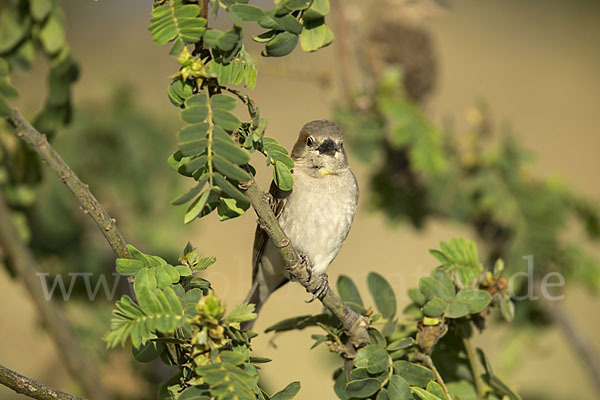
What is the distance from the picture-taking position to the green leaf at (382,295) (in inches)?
84.5

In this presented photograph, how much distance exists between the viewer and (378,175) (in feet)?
13.2

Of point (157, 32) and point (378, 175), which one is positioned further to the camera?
point (378, 175)

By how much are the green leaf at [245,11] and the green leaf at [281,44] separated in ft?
0.28

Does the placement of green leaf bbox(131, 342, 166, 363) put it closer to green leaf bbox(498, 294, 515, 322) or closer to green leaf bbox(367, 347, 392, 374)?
green leaf bbox(367, 347, 392, 374)

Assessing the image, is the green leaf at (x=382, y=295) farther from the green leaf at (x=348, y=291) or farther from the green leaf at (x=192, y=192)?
the green leaf at (x=192, y=192)

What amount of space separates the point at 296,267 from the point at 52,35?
3.98 ft

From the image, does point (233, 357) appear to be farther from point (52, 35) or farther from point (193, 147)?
point (52, 35)

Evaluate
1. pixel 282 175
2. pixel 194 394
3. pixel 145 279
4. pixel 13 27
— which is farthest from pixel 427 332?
pixel 13 27

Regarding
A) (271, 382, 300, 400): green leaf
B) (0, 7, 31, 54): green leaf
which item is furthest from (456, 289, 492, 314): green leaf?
(0, 7, 31, 54): green leaf

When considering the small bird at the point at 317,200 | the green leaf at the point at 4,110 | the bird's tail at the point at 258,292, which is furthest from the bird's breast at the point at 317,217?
the green leaf at the point at 4,110

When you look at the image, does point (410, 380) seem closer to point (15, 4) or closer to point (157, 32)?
point (157, 32)

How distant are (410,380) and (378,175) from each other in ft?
7.53

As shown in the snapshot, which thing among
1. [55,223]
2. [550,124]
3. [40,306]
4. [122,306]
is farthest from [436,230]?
[122,306]

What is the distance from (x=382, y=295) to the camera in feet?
7.12
